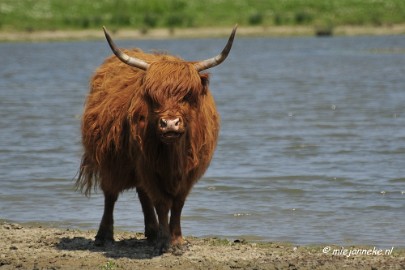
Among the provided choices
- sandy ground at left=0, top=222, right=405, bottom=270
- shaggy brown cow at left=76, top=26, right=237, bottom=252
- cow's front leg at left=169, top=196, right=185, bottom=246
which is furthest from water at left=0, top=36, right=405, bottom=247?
shaggy brown cow at left=76, top=26, right=237, bottom=252

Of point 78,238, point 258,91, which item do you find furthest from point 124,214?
point 258,91

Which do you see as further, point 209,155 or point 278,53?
point 278,53

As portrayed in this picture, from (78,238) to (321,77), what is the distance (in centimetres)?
1948

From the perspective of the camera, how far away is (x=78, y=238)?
28.7ft

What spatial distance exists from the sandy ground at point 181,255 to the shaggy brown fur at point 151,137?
0.75 ft

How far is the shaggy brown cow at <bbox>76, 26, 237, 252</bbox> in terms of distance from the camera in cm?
765

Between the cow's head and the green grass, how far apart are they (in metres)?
42.6

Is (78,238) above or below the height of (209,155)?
below

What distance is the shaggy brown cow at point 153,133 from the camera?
301 inches

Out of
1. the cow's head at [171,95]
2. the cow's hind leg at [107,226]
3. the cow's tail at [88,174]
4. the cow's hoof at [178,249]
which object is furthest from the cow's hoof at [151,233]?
the cow's head at [171,95]

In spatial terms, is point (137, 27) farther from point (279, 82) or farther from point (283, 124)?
point (283, 124)

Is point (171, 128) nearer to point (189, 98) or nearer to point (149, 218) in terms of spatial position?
point (189, 98)

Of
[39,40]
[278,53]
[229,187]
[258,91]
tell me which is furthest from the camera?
[39,40]

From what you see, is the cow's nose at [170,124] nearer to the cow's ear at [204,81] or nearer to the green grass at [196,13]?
the cow's ear at [204,81]
